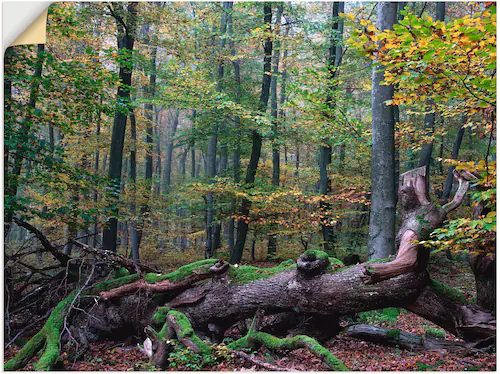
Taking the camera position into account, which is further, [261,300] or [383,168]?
[383,168]

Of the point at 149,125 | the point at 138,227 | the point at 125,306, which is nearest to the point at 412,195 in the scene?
the point at 125,306

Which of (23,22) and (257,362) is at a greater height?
(23,22)

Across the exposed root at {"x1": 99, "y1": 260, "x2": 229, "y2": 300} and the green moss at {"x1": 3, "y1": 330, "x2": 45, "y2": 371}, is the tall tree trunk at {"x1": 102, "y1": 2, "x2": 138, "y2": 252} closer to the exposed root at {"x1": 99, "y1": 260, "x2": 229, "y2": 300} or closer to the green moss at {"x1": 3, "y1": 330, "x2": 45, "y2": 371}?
the exposed root at {"x1": 99, "y1": 260, "x2": 229, "y2": 300}

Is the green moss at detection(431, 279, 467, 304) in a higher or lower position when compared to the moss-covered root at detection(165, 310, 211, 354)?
higher

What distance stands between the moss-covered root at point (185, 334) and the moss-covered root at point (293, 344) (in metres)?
0.39

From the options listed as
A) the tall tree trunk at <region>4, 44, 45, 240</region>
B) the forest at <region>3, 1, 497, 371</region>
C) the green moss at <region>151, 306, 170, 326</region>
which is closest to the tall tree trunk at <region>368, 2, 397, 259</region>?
the forest at <region>3, 1, 497, 371</region>

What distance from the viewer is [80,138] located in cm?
1248

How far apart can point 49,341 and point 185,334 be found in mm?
1852

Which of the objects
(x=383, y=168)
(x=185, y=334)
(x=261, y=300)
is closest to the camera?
(x=185, y=334)

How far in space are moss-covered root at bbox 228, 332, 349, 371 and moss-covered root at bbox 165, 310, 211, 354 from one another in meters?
0.39

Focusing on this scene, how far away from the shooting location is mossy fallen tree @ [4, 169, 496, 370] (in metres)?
4.29

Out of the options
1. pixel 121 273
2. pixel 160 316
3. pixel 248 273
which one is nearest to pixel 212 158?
pixel 121 273

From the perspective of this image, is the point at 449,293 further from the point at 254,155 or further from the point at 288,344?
the point at 254,155

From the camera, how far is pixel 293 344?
4.19 metres
